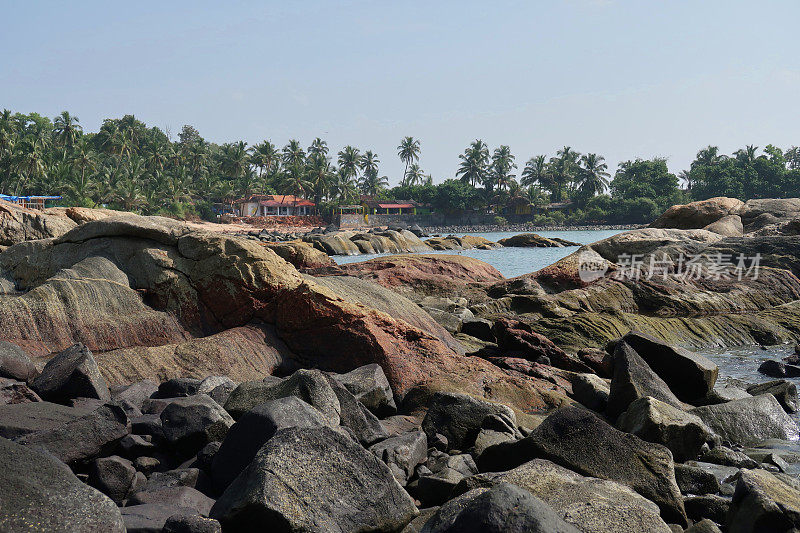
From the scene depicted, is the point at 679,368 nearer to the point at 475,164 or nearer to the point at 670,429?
the point at 670,429

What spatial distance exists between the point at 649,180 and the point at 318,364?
97.4m

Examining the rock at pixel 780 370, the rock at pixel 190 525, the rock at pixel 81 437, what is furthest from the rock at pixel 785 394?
the rock at pixel 81 437

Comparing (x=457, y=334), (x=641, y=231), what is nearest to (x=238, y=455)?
(x=457, y=334)

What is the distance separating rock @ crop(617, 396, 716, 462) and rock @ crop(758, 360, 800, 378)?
5509 mm

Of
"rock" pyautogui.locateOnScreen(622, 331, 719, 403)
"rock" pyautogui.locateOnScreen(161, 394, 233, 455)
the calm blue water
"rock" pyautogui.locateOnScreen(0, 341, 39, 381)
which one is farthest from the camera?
the calm blue water

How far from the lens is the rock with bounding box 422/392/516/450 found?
6.54 meters

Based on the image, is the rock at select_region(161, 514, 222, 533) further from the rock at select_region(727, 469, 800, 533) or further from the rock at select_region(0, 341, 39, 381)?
the rock at select_region(0, 341, 39, 381)

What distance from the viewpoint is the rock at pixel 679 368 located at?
9.05 m

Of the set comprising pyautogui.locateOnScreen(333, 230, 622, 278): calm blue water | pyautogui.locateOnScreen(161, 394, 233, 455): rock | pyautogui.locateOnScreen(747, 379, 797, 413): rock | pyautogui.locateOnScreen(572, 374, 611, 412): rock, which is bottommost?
pyautogui.locateOnScreen(333, 230, 622, 278): calm blue water

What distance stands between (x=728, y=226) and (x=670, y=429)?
2197 cm

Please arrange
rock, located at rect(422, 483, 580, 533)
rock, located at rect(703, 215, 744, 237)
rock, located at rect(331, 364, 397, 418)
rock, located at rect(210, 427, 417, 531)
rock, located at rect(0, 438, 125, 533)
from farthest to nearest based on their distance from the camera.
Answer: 1. rock, located at rect(703, 215, 744, 237)
2. rock, located at rect(331, 364, 397, 418)
3. rock, located at rect(210, 427, 417, 531)
4. rock, located at rect(422, 483, 580, 533)
5. rock, located at rect(0, 438, 125, 533)

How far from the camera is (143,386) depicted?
7.29 m

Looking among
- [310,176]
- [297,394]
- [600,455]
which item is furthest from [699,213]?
[310,176]

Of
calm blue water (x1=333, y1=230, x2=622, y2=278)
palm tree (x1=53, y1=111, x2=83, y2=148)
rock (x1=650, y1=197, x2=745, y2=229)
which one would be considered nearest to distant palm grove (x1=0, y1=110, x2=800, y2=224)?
palm tree (x1=53, y1=111, x2=83, y2=148)
